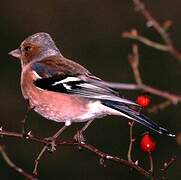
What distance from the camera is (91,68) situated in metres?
9.80

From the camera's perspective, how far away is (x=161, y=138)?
889 cm

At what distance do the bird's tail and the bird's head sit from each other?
Result: 34.3 inches

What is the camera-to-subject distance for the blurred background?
28.6 ft

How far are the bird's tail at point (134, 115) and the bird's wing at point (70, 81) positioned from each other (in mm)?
65

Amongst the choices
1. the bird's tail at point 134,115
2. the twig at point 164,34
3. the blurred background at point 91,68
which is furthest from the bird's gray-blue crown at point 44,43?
the blurred background at point 91,68

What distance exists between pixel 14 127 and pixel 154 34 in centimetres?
236

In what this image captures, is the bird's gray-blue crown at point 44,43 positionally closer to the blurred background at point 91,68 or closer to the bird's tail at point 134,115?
the bird's tail at point 134,115

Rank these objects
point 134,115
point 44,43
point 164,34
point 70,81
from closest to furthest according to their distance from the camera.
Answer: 1. point 164,34
2. point 134,115
3. point 70,81
4. point 44,43

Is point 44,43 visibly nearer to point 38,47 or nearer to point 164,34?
point 38,47

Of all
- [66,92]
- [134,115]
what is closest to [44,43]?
[66,92]

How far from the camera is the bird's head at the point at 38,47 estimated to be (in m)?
5.28

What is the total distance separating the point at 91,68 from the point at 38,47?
448 cm

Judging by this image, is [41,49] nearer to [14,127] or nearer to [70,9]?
[14,127]

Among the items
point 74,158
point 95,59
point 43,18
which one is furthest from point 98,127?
point 43,18
